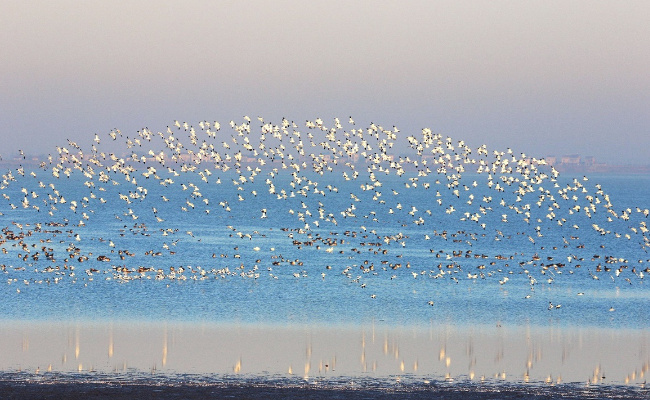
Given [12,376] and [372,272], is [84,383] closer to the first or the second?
[12,376]

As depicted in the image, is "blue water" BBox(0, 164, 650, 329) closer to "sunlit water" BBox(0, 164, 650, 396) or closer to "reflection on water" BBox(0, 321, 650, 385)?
"sunlit water" BBox(0, 164, 650, 396)

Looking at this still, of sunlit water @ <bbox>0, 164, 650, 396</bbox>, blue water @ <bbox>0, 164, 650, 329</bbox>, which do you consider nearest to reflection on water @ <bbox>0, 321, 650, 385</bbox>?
sunlit water @ <bbox>0, 164, 650, 396</bbox>

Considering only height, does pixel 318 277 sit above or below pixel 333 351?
above

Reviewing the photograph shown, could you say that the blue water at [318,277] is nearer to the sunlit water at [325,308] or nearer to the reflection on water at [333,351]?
the sunlit water at [325,308]

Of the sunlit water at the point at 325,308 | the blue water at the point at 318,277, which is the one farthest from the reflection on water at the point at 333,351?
the blue water at the point at 318,277

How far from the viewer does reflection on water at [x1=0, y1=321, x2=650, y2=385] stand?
36875 millimetres

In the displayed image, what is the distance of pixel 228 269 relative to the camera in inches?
3007

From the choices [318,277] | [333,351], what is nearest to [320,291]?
[318,277]

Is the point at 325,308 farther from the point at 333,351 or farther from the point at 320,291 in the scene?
the point at 333,351

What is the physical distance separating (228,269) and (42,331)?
30.8 metres

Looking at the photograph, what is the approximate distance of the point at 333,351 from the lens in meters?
42.1

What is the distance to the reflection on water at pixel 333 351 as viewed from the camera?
36.9m

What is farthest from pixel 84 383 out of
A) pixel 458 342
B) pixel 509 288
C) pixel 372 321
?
pixel 509 288

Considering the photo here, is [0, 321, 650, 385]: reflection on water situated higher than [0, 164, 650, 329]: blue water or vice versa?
[0, 164, 650, 329]: blue water
